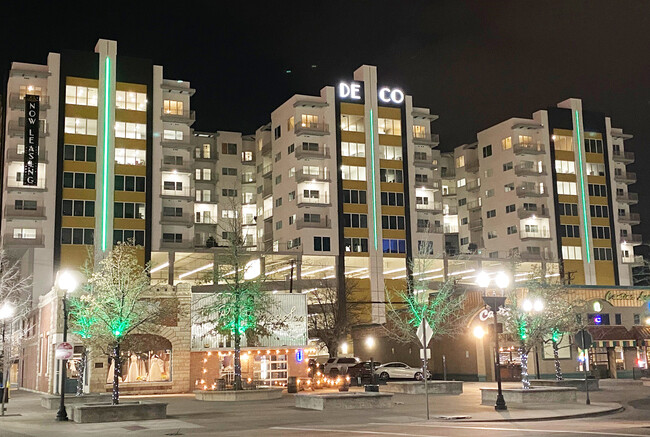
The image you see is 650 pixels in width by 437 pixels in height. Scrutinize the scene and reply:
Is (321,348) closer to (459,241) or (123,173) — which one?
(123,173)

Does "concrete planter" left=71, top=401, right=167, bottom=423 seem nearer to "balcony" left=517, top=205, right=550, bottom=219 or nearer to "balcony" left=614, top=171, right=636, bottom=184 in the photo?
"balcony" left=517, top=205, right=550, bottom=219

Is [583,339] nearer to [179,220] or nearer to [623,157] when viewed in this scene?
[179,220]

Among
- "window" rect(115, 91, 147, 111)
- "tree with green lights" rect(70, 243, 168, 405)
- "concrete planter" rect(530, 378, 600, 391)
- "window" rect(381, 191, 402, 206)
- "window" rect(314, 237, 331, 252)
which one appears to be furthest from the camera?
"window" rect(381, 191, 402, 206)

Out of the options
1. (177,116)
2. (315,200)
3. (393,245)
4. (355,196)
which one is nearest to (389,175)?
(355,196)

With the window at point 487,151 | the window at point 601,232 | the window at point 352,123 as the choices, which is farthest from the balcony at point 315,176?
the window at point 601,232

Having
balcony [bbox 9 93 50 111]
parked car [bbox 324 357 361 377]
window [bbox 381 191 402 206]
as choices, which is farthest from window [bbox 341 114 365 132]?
parked car [bbox 324 357 361 377]

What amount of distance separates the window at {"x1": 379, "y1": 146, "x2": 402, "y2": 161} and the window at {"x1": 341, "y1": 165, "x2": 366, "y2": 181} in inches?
144

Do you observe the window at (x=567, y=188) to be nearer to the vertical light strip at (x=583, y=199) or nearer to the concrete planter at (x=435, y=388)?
the vertical light strip at (x=583, y=199)

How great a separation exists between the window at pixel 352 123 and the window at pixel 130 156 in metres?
26.2

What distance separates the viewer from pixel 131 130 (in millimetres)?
86188

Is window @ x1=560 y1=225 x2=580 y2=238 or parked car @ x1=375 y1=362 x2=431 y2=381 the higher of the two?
window @ x1=560 y1=225 x2=580 y2=238

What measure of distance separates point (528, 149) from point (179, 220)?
4986cm

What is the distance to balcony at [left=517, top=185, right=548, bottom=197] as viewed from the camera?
104 metres

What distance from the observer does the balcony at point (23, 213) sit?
79.4 meters
